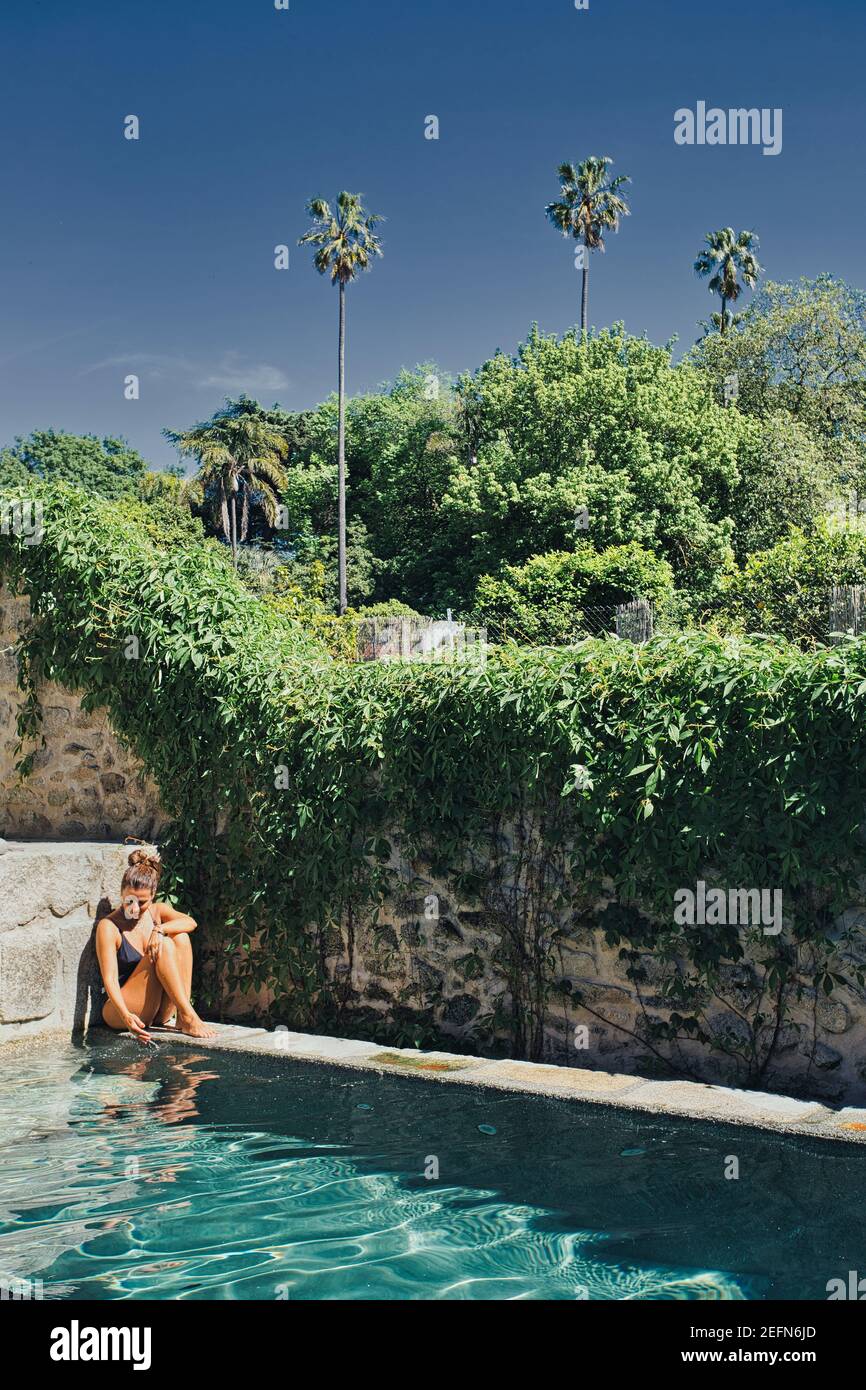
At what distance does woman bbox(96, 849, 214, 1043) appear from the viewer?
6.45m

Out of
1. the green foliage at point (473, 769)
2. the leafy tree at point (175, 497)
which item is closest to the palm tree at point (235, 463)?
the leafy tree at point (175, 497)

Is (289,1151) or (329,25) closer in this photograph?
(289,1151)

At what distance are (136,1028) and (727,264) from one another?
41.5 metres

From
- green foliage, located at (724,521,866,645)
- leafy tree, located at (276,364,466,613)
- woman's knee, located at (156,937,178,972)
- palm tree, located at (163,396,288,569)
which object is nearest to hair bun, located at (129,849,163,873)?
woman's knee, located at (156,937,178,972)

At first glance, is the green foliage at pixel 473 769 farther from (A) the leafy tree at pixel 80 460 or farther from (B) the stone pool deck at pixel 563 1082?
(A) the leafy tree at pixel 80 460

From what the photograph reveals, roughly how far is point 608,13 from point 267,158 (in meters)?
11.2

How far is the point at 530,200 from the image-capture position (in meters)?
38.0

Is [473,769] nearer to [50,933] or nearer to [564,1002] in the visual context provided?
[564,1002]

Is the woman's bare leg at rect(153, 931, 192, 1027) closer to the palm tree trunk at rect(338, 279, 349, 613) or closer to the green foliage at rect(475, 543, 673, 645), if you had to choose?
the green foliage at rect(475, 543, 673, 645)

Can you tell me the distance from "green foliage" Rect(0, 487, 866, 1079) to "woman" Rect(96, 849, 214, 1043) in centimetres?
39

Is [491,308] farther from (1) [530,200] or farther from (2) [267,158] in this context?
(2) [267,158]

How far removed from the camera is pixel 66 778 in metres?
8.12

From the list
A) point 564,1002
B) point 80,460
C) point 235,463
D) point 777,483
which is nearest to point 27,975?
point 564,1002
